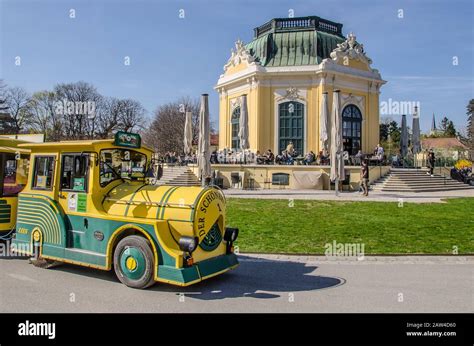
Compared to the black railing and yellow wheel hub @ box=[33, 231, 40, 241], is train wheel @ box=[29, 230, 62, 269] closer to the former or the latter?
yellow wheel hub @ box=[33, 231, 40, 241]

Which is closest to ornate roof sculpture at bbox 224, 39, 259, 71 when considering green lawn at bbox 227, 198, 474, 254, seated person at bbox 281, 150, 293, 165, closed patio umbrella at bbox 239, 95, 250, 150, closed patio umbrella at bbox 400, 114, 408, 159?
closed patio umbrella at bbox 239, 95, 250, 150

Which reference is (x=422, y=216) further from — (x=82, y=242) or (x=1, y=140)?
(x=1, y=140)

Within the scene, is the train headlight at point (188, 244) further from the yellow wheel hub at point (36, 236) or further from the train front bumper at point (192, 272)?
the yellow wheel hub at point (36, 236)

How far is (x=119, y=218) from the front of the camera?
693 centimetres

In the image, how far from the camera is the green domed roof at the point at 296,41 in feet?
111

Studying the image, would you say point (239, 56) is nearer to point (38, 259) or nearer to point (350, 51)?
point (350, 51)

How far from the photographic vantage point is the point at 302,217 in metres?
14.3

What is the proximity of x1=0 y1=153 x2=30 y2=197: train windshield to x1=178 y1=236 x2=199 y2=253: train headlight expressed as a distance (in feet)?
18.0

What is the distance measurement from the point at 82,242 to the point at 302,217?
342 inches

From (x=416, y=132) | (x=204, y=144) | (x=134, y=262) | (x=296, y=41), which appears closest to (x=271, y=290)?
(x=134, y=262)

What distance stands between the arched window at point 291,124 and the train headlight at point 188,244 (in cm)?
A: 2746

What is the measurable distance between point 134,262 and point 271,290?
2.43m

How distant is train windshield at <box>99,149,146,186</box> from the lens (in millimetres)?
7734
